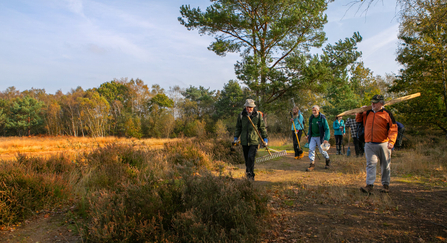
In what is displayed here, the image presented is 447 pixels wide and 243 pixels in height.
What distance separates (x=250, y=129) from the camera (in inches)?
241

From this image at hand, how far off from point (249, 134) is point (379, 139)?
282 centimetres

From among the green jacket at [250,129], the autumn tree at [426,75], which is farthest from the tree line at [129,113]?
the green jacket at [250,129]

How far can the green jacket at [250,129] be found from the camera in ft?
19.9

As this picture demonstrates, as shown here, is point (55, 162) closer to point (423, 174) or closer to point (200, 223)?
point (200, 223)

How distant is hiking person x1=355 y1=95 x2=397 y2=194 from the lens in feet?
16.2

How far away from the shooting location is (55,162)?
610cm

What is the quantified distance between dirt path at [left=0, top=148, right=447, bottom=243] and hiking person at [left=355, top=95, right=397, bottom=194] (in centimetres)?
33

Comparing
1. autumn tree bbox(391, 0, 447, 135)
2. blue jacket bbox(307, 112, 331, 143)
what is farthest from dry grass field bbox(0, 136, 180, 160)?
autumn tree bbox(391, 0, 447, 135)

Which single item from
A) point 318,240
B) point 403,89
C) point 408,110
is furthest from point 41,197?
point 403,89

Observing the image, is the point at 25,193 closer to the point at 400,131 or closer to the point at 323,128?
the point at 323,128

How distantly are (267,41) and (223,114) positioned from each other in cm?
2611

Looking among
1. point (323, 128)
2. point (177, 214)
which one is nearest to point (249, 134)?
point (323, 128)

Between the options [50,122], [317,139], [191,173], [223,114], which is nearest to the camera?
[191,173]

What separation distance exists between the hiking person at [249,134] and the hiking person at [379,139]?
7.94ft
